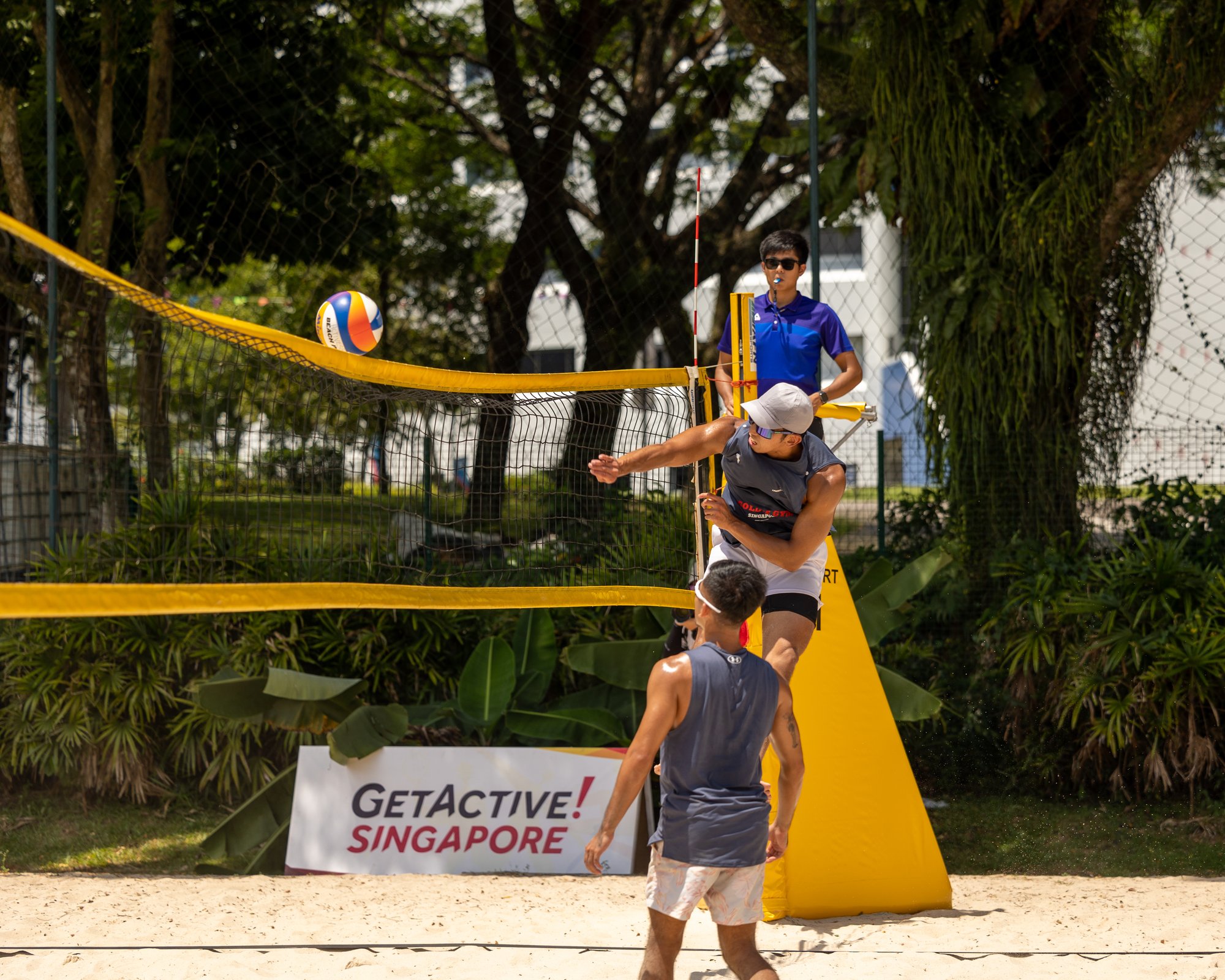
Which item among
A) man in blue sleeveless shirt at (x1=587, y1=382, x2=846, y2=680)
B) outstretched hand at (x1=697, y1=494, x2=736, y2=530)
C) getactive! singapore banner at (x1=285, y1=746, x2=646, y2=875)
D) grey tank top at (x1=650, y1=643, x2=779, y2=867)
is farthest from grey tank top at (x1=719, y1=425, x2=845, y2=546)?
getactive! singapore banner at (x1=285, y1=746, x2=646, y2=875)

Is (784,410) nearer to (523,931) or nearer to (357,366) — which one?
(357,366)

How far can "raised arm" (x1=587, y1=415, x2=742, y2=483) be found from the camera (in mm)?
4121

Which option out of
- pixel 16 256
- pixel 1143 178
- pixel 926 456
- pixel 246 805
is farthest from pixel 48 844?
pixel 1143 178

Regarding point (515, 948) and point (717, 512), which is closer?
point (717, 512)

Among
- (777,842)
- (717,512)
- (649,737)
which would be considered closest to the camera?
(649,737)

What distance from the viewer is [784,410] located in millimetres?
3764

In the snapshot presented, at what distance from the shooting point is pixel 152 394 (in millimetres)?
7273

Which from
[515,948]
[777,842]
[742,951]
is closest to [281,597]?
[515,948]

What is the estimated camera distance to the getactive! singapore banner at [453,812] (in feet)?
18.2

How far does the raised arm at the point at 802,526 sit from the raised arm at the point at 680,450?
30cm

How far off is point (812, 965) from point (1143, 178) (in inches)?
182

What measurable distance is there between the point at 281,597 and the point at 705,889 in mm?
2087

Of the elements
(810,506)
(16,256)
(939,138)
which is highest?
(939,138)

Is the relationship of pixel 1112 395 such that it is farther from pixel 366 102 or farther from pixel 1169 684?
pixel 366 102
